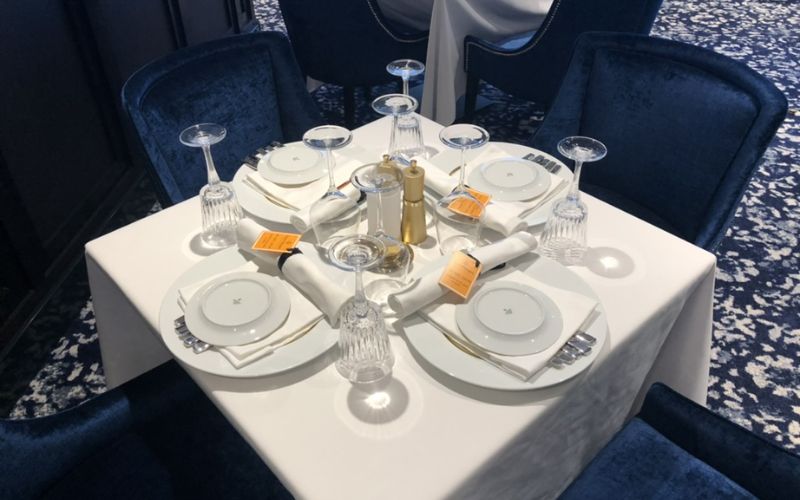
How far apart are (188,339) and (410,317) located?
1.06ft

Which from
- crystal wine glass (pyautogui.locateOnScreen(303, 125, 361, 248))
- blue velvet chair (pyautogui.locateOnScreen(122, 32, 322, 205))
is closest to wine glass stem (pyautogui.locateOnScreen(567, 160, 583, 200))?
crystal wine glass (pyautogui.locateOnScreen(303, 125, 361, 248))

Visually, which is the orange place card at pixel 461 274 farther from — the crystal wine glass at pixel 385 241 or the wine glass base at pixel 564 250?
the wine glass base at pixel 564 250

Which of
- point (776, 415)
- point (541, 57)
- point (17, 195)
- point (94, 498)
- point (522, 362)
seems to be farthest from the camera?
point (541, 57)

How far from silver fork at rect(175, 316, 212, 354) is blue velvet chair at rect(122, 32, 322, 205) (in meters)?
0.62

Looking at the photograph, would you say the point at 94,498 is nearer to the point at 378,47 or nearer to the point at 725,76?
the point at 725,76

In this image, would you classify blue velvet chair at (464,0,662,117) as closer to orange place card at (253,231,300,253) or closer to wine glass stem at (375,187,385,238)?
wine glass stem at (375,187,385,238)

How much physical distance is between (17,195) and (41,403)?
64 centimetres

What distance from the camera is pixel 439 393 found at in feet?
2.73

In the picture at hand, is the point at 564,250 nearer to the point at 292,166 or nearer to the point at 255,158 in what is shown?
the point at 292,166

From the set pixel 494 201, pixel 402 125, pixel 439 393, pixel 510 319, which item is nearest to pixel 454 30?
pixel 402 125

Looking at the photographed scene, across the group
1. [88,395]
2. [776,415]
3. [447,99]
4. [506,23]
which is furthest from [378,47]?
[776,415]

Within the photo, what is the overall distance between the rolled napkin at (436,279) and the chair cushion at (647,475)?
1.23 feet

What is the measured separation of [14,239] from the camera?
1889 mm

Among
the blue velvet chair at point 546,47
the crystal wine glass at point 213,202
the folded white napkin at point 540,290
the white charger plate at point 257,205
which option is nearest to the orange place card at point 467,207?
the folded white napkin at point 540,290
